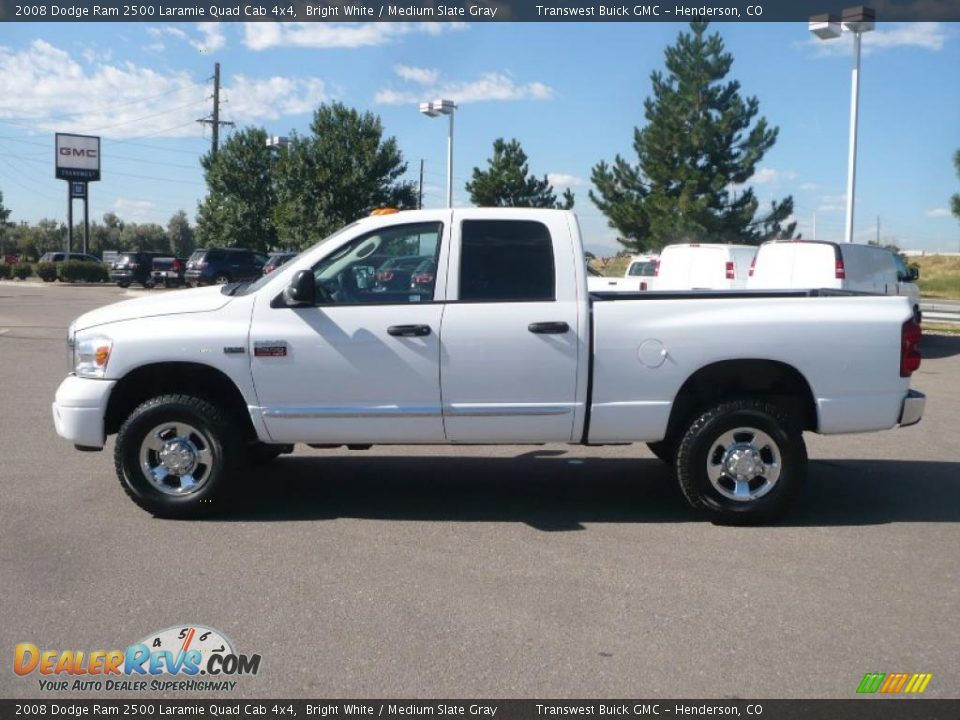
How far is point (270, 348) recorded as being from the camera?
6.60 metres

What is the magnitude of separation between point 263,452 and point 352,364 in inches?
69.8

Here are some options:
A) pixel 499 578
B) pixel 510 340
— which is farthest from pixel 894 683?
pixel 510 340

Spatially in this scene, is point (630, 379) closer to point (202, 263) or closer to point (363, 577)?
point (363, 577)

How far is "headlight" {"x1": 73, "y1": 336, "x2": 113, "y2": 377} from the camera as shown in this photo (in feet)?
21.9

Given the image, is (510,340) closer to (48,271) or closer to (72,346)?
(72,346)

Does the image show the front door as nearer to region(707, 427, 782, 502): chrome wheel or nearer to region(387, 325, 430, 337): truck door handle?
region(387, 325, 430, 337): truck door handle

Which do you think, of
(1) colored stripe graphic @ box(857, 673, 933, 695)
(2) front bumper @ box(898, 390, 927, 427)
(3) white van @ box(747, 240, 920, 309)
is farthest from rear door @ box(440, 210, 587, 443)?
(3) white van @ box(747, 240, 920, 309)

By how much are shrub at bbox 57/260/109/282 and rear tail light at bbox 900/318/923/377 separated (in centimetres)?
4875

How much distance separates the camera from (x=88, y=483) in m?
7.72

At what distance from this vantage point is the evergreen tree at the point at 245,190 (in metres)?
54.6

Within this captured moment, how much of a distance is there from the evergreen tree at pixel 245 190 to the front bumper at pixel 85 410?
48.8 meters

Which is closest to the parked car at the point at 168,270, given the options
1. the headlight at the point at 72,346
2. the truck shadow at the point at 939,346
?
the truck shadow at the point at 939,346

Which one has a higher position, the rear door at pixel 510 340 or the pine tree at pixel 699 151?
the pine tree at pixel 699 151

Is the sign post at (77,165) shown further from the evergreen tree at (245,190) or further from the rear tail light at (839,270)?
the rear tail light at (839,270)
